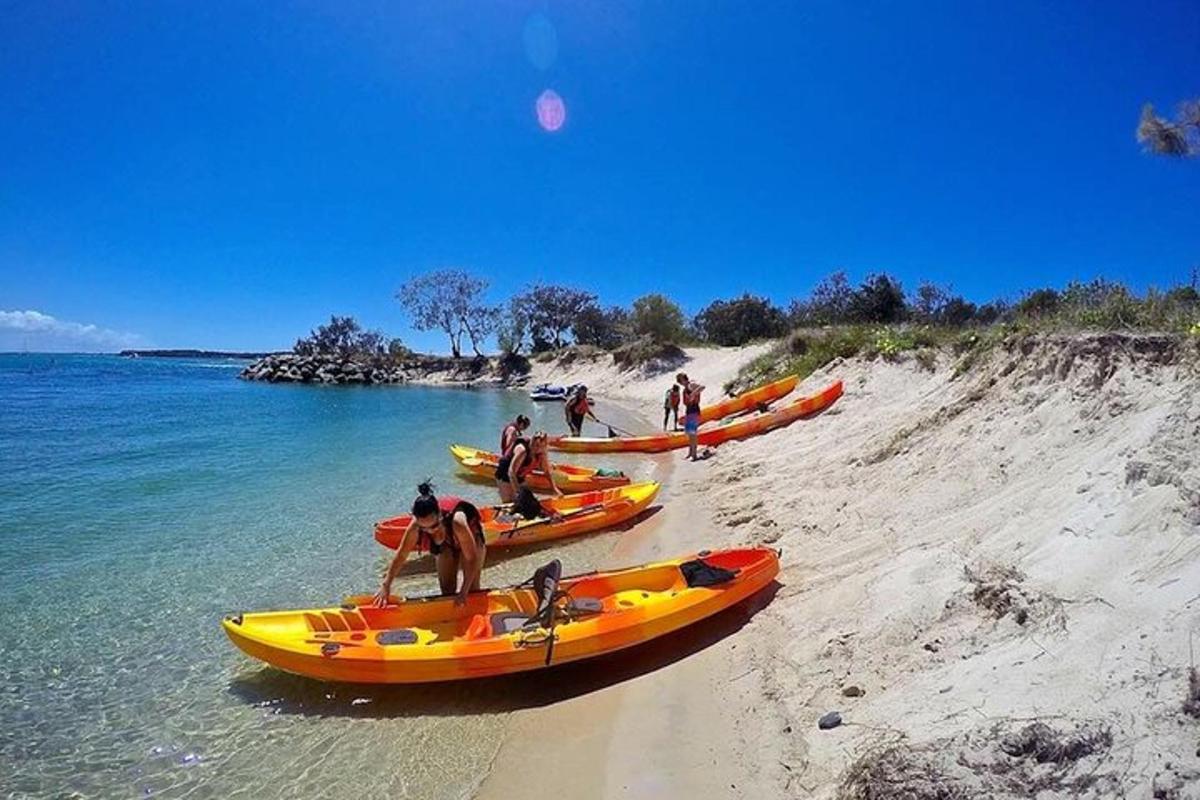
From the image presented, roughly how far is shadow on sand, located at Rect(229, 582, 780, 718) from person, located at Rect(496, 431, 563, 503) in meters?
5.55

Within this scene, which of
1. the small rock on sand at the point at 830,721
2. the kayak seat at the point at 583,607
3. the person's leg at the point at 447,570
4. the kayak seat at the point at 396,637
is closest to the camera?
the small rock on sand at the point at 830,721

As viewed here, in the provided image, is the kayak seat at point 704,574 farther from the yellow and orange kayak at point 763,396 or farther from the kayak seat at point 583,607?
the yellow and orange kayak at point 763,396

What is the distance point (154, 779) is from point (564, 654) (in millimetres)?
3440

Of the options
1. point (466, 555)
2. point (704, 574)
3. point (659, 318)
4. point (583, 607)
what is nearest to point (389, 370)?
point (659, 318)

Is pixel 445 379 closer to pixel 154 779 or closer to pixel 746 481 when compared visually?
pixel 746 481

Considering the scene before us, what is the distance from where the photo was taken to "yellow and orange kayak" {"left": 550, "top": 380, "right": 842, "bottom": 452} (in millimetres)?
16250

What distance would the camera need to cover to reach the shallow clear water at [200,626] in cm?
517

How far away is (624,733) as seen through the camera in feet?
16.8

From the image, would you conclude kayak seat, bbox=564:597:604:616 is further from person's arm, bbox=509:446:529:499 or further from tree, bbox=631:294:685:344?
tree, bbox=631:294:685:344

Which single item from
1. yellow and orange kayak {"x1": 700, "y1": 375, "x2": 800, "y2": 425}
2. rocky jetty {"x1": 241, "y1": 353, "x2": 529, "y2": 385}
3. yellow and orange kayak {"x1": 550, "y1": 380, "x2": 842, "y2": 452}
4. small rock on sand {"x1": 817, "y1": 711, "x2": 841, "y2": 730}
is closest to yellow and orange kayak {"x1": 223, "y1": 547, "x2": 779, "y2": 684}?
small rock on sand {"x1": 817, "y1": 711, "x2": 841, "y2": 730}

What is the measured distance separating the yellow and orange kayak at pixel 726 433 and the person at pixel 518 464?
6.29 m

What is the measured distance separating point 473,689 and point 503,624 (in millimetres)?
785

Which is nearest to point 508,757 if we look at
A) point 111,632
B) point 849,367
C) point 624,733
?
point 624,733

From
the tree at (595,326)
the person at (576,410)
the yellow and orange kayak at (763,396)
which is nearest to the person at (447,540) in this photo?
the person at (576,410)
